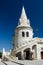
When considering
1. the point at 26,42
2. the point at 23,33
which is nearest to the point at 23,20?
the point at 23,33

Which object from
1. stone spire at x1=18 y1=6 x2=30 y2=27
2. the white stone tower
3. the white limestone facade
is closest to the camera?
the white limestone facade

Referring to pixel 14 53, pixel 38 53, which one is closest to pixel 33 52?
pixel 38 53

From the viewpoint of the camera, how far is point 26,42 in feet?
145

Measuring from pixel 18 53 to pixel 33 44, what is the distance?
3944 mm

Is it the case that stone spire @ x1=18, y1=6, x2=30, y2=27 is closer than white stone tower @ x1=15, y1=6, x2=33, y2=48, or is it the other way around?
white stone tower @ x1=15, y1=6, x2=33, y2=48

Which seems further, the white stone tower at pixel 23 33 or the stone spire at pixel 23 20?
the stone spire at pixel 23 20

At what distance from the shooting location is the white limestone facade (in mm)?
44062

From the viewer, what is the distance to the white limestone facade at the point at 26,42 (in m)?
44.1

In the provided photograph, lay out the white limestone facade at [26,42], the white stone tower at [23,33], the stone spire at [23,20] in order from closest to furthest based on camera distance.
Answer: the white limestone facade at [26,42]
the white stone tower at [23,33]
the stone spire at [23,20]

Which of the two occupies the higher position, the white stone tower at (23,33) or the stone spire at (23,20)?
the stone spire at (23,20)

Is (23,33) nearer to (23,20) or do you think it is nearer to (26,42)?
(23,20)

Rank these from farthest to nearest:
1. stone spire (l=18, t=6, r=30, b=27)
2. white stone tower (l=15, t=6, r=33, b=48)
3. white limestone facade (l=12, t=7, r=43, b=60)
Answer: stone spire (l=18, t=6, r=30, b=27) → white stone tower (l=15, t=6, r=33, b=48) → white limestone facade (l=12, t=7, r=43, b=60)

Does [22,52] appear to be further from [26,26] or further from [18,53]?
[26,26]

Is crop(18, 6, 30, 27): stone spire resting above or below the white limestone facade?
above
